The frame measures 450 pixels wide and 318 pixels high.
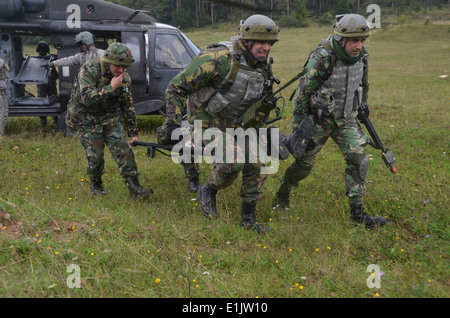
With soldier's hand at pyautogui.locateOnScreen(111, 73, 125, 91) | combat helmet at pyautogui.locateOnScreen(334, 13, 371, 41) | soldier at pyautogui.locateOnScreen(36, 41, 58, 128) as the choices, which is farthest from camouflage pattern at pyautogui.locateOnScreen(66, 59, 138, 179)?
soldier at pyautogui.locateOnScreen(36, 41, 58, 128)

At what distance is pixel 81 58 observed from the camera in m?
8.21

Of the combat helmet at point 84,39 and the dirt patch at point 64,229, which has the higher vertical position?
the combat helmet at point 84,39

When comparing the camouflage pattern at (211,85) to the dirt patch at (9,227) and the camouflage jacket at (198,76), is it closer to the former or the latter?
the camouflage jacket at (198,76)

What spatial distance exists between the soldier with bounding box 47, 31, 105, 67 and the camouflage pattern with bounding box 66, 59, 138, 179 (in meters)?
3.07

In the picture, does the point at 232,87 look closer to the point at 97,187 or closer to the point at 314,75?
the point at 314,75

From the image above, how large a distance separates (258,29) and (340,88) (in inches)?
45.6

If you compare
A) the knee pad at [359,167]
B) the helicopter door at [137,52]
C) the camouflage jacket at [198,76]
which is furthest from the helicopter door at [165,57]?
the knee pad at [359,167]

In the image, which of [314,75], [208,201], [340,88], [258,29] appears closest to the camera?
[258,29]

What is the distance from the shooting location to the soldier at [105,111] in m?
4.96

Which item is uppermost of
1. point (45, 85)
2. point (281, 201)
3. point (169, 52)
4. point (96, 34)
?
point (96, 34)

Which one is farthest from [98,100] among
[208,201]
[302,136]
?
[302,136]

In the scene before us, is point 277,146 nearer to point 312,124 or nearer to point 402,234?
point 312,124

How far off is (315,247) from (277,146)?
1164 millimetres

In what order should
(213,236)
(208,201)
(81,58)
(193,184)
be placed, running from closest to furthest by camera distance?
(213,236), (208,201), (193,184), (81,58)
